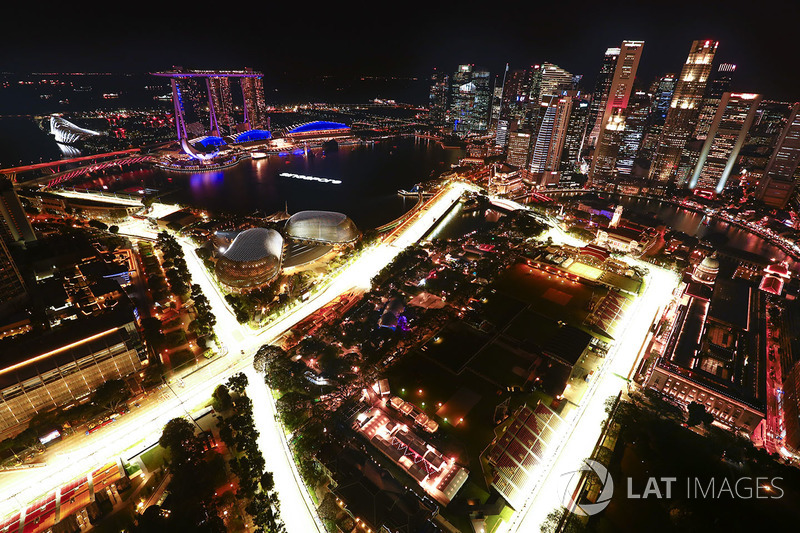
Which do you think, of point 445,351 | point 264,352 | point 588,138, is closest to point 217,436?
point 264,352

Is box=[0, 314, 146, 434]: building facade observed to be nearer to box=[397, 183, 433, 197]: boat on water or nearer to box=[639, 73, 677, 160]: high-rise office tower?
box=[397, 183, 433, 197]: boat on water

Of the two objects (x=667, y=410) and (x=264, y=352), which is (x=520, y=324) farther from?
(x=264, y=352)

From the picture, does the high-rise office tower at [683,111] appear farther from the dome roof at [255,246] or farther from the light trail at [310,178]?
the dome roof at [255,246]

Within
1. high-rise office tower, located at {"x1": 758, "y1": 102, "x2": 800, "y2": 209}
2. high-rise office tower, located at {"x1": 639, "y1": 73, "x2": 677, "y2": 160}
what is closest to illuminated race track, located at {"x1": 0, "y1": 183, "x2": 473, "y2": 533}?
high-rise office tower, located at {"x1": 758, "y1": 102, "x2": 800, "y2": 209}

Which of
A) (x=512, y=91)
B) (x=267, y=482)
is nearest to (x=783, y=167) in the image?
(x=512, y=91)

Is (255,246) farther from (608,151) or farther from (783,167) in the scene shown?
(783,167)

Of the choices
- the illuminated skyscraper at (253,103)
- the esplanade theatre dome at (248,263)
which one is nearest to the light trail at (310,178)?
the esplanade theatre dome at (248,263)
